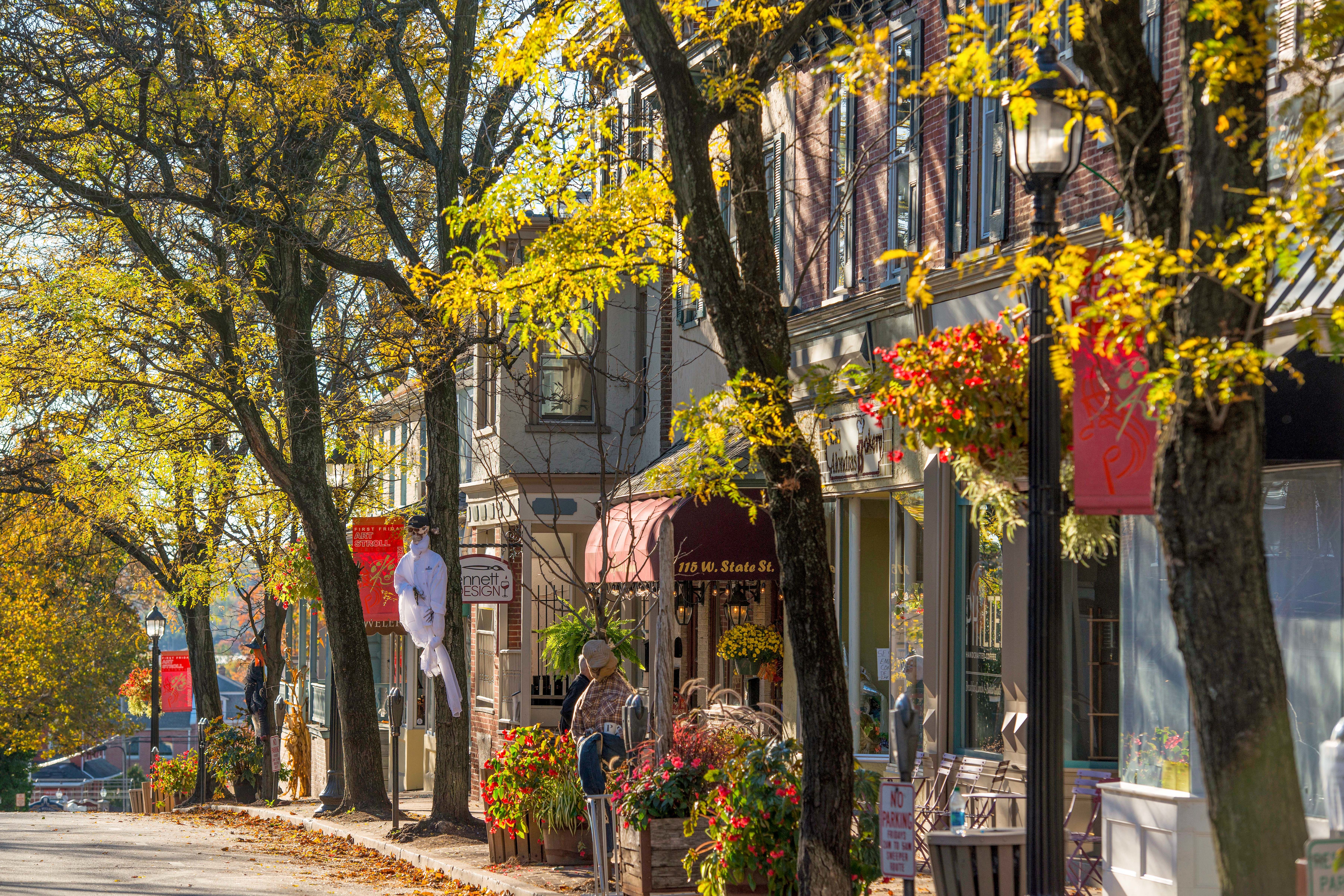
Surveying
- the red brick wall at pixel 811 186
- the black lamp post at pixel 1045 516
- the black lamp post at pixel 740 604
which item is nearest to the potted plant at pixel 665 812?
the black lamp post at pixel 1045 516

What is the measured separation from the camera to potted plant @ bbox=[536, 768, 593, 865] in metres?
13.7

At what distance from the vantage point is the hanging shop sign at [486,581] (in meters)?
18.0

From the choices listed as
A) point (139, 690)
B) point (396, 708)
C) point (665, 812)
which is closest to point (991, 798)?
point (665, 812)

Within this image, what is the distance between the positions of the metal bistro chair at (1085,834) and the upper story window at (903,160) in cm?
536

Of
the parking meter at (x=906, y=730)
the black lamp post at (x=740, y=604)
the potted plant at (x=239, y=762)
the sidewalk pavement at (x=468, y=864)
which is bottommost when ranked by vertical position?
the potted plant at (x=239, y=762)

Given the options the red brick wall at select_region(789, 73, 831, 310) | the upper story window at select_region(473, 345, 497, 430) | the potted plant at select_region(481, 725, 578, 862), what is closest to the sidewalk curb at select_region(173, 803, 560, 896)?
the potted plant at select_region(481, 725, 578, 862)

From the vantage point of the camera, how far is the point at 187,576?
96.4ft

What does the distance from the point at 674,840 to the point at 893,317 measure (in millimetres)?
6009

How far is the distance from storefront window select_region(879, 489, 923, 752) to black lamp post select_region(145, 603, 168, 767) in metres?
23.3

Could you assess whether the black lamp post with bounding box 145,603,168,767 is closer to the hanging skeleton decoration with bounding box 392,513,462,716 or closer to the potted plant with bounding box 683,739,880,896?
the hanging skeleton decoration with bounding box 392,513,462,716

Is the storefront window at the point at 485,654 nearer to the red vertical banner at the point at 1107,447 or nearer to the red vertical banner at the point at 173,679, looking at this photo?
the red vertical banner at the point at 173,679

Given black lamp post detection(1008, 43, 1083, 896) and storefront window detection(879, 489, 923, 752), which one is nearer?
black lamp post detection(1008, 43, 1083, 896)

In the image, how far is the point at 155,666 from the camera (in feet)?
121

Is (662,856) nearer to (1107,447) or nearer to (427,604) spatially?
(1107,447)
